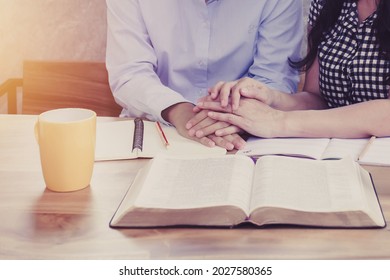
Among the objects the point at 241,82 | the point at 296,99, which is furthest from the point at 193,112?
the point at 296,99

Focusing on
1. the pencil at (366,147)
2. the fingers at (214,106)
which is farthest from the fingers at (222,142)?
the pencil at (366,147)

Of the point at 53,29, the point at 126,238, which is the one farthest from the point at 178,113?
the point at 53,29

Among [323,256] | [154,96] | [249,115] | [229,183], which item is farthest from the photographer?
[154,96]

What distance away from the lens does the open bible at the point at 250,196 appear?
73 cm

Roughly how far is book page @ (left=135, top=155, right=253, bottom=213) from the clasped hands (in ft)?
0.65

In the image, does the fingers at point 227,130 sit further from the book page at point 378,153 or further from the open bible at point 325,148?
the book page at point 378,153

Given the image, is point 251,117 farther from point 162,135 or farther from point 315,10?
point 315,10

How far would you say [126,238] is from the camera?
28.7 inches

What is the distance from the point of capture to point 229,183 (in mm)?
795

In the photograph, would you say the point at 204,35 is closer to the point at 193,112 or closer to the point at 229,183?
the point at 193,112

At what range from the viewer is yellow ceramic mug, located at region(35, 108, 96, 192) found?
2.71ft

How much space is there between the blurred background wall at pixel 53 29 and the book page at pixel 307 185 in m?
1.49

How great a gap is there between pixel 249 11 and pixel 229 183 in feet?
2.93

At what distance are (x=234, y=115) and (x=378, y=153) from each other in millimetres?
310
